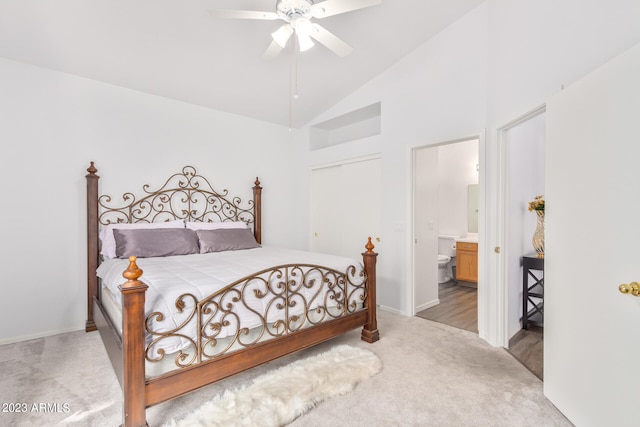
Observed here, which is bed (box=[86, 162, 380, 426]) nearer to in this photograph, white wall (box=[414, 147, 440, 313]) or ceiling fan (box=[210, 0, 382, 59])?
white wall (box=[414, 147, 440, 313])

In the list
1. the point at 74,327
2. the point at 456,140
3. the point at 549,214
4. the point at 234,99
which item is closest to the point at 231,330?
the point at 549,214

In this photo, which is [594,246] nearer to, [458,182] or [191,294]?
[191,294]

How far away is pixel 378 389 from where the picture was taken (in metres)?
2.08

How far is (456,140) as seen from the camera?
10.4ft

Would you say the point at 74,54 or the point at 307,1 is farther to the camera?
the point at 74,54

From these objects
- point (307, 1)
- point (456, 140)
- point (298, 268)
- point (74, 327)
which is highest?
point (307, 1)

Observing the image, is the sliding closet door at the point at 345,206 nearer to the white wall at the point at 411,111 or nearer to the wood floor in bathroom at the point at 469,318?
the white wall at the point at 411,111

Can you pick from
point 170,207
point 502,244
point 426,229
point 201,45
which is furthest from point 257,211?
point 502,244

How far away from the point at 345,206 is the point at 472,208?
8.42ft

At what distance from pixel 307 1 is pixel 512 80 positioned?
5.72ft

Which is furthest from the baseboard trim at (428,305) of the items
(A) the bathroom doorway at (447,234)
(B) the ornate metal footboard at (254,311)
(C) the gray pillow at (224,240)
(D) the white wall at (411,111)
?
(C) the gray pillow at (224,240)

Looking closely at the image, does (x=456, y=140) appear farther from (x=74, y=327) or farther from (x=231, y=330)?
(x=74, y=327)

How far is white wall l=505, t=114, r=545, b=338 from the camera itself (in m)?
2.86

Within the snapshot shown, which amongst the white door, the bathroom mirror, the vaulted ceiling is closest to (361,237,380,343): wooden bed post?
the white door
